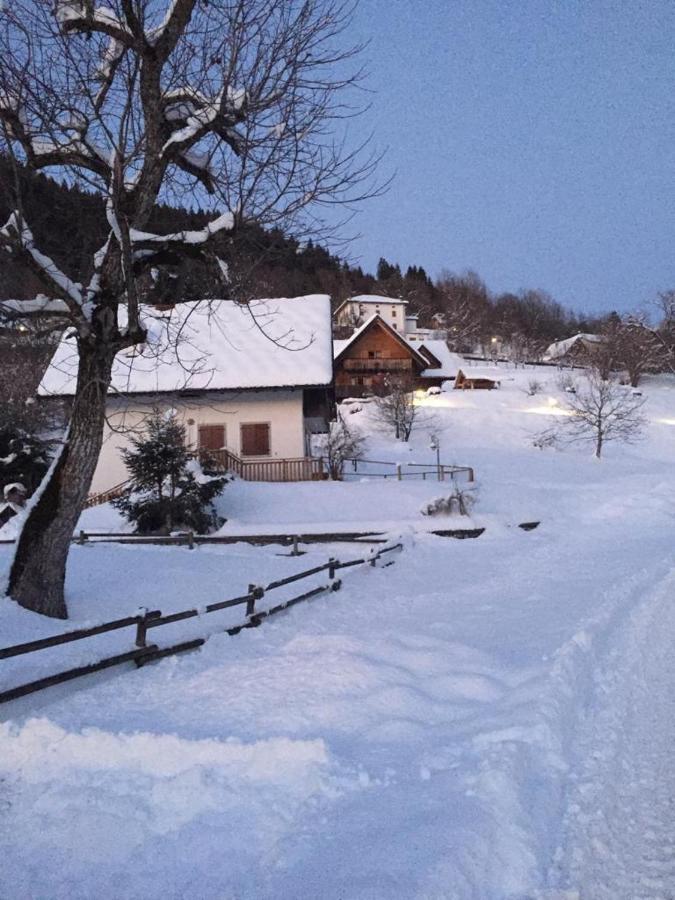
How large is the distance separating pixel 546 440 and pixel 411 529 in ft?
77.0

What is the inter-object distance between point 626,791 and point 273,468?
Answer: 67.4 ft

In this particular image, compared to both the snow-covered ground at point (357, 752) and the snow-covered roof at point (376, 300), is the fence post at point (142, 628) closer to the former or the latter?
the snow-covered ground at point (357, 752)

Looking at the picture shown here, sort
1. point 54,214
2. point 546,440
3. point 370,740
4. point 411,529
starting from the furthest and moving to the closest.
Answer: point 546,440 < point 411,529 < point 54,214 < point 370,740

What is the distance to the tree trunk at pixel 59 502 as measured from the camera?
27.4 feet

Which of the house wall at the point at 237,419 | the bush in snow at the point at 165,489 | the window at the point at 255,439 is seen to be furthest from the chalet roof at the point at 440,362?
the bush in snow at the point at 165,489

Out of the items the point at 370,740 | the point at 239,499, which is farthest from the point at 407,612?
the point at 239,499

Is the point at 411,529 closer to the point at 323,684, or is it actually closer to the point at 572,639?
the point at 572,639

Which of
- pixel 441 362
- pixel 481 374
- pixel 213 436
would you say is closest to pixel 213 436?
pixel 213 436

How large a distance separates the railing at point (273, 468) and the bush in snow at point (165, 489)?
519cm

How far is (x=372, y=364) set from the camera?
2141 inches

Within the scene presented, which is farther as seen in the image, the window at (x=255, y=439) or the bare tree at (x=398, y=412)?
the bare tree at (x=398, y=412)

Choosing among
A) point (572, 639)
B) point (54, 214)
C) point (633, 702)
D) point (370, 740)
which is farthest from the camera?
point (54, 214)

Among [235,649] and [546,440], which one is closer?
[235,649]

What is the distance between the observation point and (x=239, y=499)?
68.8ft
